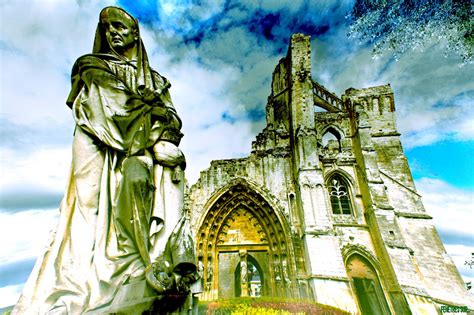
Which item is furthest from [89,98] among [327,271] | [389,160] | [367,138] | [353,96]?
[353,96]

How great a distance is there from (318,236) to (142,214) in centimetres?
1088

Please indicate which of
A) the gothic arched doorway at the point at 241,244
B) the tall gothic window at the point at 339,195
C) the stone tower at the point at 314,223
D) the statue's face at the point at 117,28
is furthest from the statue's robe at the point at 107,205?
the tall gothic window at the point at 339,195

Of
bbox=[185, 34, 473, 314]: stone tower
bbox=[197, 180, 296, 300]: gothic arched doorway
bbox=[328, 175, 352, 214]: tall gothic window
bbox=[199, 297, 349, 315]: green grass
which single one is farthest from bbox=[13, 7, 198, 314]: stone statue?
bbox=[328, 175, 352, 214]: tall gothic window

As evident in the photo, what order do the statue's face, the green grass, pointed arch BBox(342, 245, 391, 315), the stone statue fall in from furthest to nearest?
pointed arch BBox(342, 245, 391, 315)
the green grass
the statue's face
the stone statue

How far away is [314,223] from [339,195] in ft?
10.7

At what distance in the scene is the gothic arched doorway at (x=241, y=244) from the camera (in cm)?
1205

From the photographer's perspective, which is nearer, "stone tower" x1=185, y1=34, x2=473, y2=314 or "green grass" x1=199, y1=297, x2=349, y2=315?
"green grass" x1=199, y1=297, x2=349, y2=315

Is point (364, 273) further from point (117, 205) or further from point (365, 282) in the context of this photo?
point (117, 205)

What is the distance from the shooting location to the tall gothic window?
13422mm

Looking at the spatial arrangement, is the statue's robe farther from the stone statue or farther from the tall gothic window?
the tall gothic window

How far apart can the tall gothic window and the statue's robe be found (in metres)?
13.2

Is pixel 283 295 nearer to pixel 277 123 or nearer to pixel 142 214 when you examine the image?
pixel 277 123

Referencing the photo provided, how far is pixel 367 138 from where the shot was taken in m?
14.3

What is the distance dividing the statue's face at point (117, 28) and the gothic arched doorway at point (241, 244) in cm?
1150
